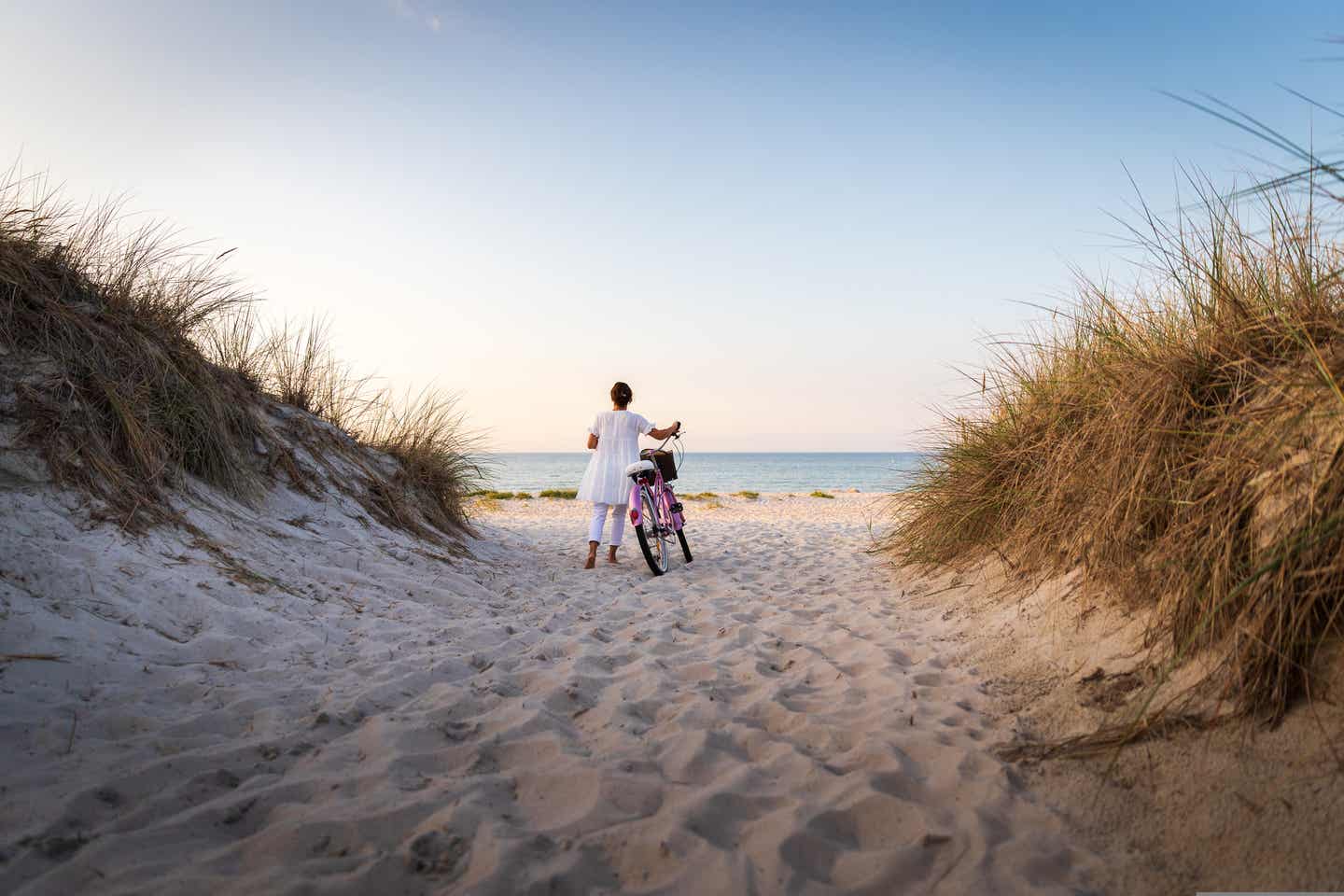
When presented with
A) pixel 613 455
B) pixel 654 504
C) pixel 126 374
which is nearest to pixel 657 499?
pixel 654 504

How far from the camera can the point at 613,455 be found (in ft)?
23.0

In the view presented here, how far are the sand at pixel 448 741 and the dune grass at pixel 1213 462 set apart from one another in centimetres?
77

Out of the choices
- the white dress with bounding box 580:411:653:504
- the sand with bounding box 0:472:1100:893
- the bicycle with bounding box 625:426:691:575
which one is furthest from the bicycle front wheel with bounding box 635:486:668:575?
the sand with bounding box 0:472:1100:893

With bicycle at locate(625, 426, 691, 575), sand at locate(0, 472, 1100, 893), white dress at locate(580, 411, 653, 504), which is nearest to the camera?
sand at locate(0, 472, 1100, 893)

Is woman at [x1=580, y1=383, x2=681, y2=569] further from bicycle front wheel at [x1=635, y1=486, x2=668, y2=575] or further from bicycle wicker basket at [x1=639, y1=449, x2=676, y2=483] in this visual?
bicycle front wheel at [x1=635, y1=486, x2=668, y2=575]

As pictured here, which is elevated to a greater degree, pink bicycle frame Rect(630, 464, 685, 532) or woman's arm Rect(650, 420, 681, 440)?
woman's arm Rect(650, 420, 681, 440)

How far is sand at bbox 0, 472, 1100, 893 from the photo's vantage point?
1.72m

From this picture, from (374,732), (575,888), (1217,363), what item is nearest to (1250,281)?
(1217,363)

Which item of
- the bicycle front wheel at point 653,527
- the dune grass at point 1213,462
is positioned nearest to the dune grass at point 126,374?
the bicycle front wheel at point 653,527

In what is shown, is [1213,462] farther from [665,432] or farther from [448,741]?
[665,432]

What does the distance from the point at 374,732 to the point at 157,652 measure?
3.97 ft

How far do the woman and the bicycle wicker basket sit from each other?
11 cm

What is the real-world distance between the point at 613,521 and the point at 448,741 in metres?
4.97

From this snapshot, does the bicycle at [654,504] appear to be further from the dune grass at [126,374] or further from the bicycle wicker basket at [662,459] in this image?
the dune grass at [126,374]
